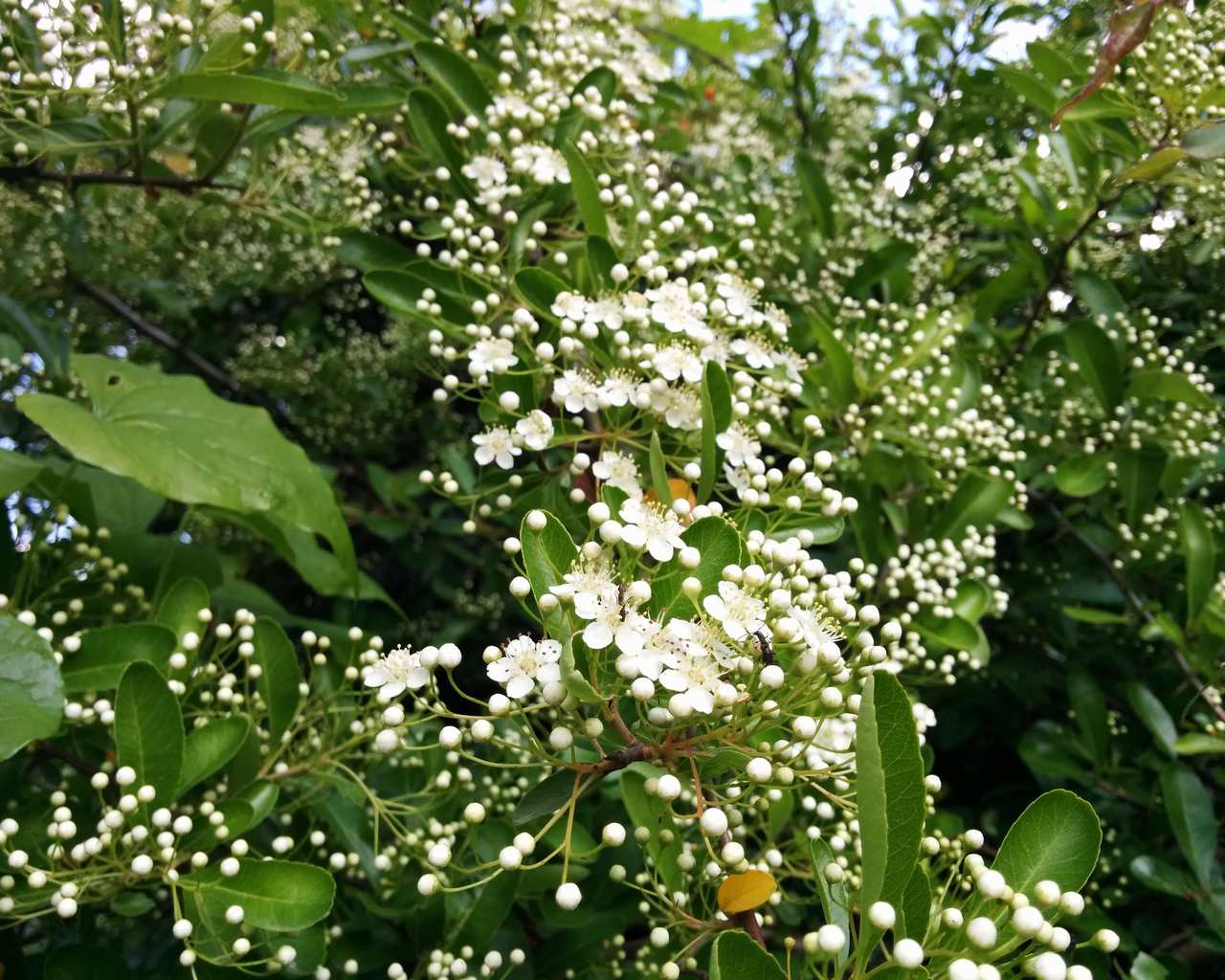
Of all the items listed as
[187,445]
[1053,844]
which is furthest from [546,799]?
[187,445]

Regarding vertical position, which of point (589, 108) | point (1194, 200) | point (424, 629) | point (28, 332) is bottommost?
point (424, 629)

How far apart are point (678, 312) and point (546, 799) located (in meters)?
0.93

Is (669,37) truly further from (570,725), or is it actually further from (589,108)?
(570,725)

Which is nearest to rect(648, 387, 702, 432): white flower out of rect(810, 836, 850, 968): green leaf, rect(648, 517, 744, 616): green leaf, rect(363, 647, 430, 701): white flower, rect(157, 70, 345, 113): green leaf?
rect(648, 517, 744, 616): green leaf

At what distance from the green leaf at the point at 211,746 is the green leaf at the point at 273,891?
Answer: 0.16m

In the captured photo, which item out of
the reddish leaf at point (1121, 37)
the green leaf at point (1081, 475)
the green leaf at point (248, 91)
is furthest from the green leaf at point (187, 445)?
the green leaf at point (1081, 475)

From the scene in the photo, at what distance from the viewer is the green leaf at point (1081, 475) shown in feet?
7.73

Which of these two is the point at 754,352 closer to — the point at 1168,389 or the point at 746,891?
the point at 746,891

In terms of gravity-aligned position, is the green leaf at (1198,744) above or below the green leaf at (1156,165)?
below

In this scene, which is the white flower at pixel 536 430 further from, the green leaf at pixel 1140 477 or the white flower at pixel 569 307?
the green leaf at pixel 1140 477

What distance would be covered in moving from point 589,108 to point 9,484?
154cm

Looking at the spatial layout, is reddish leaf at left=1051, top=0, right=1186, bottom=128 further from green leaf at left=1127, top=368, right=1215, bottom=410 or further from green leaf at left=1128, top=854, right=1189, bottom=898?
green leaf at left=1128, top=854, right=1189, bottom=898

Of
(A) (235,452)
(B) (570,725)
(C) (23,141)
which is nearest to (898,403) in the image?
(B) (570,725)

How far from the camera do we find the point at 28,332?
2.56 meters
